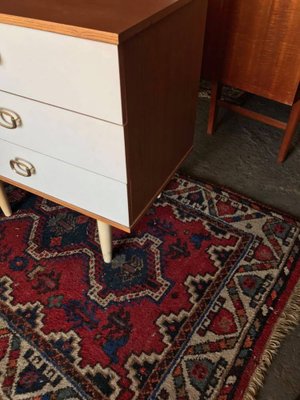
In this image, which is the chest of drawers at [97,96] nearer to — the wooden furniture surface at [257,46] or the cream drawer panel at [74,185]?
the cream drawer panel at [74,185]

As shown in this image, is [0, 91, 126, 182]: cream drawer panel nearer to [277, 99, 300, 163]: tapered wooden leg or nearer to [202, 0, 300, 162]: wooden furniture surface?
[202, 0, 300, 162]: wooden furniture surface

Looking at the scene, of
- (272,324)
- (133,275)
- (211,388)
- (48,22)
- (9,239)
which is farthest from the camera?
(9,239)

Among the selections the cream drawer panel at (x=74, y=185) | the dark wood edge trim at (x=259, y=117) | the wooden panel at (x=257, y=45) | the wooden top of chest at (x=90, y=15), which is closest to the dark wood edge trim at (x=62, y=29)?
the wooden top of chest at (x=90, y=15)

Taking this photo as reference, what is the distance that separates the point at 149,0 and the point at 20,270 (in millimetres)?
829

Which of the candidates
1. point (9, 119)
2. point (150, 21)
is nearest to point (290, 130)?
point (150, 21)

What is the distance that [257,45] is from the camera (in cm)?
120

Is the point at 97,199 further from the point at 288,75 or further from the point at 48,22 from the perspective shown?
the point at 288,75

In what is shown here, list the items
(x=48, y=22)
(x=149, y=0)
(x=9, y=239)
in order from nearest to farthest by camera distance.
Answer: (x=48, y=22) → (x=149, y=0) → (x=9, y=239)

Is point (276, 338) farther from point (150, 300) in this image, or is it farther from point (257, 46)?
point (257, 46)

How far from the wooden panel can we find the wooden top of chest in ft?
1.58

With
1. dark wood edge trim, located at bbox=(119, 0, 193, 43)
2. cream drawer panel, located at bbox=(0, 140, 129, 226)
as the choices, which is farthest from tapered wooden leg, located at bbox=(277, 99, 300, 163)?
cream drawer panel, located at bbox=(0, 140, 129, 226)

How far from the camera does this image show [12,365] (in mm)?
909

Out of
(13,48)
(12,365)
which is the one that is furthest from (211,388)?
(13,48)

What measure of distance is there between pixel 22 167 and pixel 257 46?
852 millimetres
